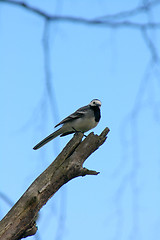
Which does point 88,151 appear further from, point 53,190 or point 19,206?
point 19,206

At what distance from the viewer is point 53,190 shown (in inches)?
181

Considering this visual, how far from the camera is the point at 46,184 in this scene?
4566mm

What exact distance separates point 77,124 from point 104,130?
94.4 inches

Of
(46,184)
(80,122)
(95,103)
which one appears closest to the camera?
(46,184)

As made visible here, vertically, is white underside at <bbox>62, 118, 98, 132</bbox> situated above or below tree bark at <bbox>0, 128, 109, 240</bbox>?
above

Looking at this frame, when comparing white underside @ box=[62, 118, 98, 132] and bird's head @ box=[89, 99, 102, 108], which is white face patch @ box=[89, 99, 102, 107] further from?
white underside @ box=[62, 118, 98, 132]

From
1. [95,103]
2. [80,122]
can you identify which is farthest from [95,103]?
[80,122]

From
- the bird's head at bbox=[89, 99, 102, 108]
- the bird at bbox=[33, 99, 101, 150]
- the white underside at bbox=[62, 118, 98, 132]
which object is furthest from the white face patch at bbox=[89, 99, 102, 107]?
the white underside at bbox=[62, 118, 98, 132]

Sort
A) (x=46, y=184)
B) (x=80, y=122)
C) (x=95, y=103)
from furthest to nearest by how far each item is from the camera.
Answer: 1. (x=95, y=103)
2. (x=80, y=122)
3. (x=46, y=184)

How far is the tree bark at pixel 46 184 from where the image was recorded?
4.32 metres

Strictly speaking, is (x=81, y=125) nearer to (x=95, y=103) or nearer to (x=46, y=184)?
(x=95, y=103)

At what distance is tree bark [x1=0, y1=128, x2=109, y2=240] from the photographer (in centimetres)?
432

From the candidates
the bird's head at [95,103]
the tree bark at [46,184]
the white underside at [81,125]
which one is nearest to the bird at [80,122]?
the white underside at [81,125]

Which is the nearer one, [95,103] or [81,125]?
[81,125]
